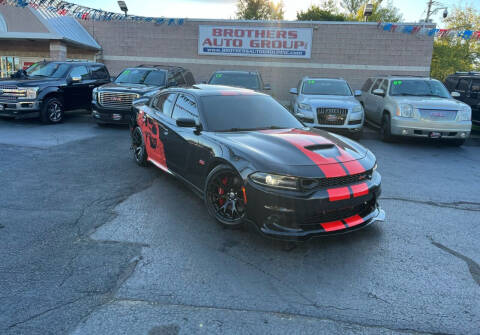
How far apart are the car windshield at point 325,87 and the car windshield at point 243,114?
5.54 meters

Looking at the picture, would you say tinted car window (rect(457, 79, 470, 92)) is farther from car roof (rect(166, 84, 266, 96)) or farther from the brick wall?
car roof (rect(166, 84, 266, 96))

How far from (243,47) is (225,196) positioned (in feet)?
48.8

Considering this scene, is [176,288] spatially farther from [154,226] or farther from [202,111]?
[202,111]

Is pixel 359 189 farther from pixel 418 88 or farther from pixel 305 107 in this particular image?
pixel 418 88

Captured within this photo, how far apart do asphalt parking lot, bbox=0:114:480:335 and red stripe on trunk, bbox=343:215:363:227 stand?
→ 0.27 metres

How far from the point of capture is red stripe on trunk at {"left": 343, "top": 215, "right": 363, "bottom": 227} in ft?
11.9

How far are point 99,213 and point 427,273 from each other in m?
3.70

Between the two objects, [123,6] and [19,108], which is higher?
[123,6]

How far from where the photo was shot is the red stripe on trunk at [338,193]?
3463 mm

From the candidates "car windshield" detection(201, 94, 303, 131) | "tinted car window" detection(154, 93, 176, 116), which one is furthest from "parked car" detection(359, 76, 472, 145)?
"tinted car window" detection(154, 93, 176, 116)

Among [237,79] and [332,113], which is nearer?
[332,113]

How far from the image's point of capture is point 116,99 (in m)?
10.1

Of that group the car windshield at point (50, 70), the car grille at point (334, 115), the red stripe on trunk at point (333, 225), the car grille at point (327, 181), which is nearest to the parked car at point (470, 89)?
the car grille at point (334, 115)

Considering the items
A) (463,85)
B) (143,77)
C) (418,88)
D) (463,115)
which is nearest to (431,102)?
(463,115)
